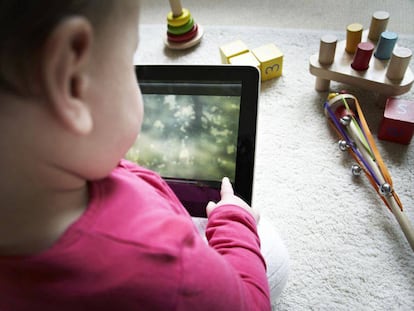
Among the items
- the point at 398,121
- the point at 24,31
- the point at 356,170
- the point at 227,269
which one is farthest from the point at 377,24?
the point at 24,31

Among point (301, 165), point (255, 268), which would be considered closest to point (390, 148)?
point (301, 165)

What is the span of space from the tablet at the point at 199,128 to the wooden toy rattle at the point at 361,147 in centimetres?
A: 35

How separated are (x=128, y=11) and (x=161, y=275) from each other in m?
0.20

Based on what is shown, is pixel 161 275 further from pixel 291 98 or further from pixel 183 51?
pixel 183 51

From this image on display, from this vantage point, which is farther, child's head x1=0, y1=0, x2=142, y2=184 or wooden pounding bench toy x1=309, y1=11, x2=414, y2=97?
wooden pounding bench toy x1=309, y1=11, x2=414, y2=97

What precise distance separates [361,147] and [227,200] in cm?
42

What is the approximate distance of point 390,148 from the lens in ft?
2.88

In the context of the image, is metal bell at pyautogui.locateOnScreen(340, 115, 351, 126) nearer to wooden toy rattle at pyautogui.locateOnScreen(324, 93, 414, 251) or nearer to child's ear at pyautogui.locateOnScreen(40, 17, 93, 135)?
wooden toy rattle at pyautogui.locateOnScreen(324, 93, 414, 251)

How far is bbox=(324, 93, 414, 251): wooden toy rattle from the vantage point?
750 millimetres

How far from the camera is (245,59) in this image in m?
0.99

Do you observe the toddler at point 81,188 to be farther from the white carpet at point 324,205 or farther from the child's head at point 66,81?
the white carpet at point 324,205

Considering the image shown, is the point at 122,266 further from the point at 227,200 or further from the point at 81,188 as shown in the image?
the point at 227,200

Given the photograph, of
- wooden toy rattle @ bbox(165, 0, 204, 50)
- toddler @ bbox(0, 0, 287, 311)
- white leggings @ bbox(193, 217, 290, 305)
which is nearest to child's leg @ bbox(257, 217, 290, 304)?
white leggings @ bbox(193, 217, 290, 305)

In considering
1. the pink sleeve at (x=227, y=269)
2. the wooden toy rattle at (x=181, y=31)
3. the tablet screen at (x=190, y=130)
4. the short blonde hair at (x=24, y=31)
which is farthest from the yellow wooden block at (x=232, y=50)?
the short blonde hair at (x=24, y=31)
